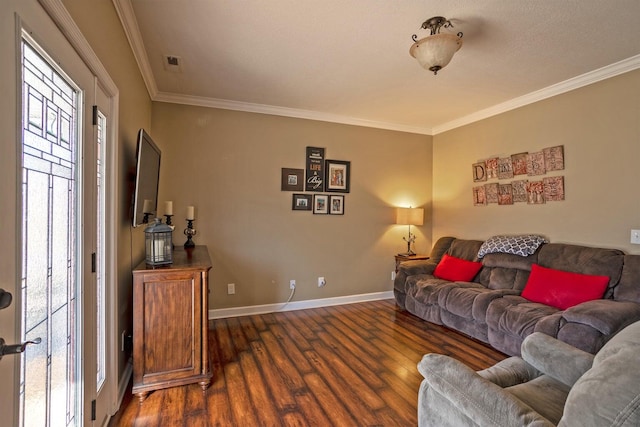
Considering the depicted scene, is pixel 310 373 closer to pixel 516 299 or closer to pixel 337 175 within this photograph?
pixel 516 299

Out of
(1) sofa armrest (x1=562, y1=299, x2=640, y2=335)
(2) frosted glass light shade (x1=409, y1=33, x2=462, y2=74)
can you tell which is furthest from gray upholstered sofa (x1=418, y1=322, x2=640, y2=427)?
(2) frosted glass light shade (x1=409, y1=33, x2=462, y2=74)

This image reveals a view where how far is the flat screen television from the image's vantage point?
2121 millimetres

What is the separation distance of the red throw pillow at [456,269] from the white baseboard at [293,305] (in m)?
0.96

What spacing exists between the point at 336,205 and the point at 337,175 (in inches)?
15.9

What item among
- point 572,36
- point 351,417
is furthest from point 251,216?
point 572,36

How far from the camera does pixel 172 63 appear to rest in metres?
2.73

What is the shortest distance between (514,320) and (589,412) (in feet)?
6.38

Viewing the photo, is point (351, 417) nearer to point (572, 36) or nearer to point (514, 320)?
point (514, 320)

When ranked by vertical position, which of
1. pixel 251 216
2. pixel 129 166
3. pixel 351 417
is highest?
pixel 129 166

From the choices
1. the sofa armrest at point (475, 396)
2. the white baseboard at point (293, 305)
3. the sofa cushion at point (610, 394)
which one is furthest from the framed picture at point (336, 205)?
the sofa cushion at point (610, 394)

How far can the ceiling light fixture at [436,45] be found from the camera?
6.48ft

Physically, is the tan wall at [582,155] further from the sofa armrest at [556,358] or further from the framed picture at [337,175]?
the sofa armrest at [556,358]

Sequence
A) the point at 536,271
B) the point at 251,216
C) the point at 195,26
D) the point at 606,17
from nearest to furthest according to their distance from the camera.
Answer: the point at 606,17 < the point at 195,26 < the point at 536,271 < the point at 251,216

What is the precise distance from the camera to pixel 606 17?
2.04 metres
